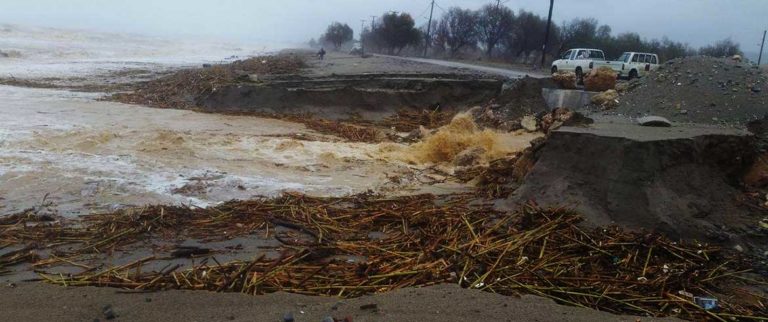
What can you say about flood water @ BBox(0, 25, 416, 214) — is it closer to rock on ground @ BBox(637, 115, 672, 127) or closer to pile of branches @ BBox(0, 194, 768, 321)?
pile of branches @ BBox(0, 194, 768, 321)

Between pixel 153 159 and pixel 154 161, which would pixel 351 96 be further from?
pixel 154 161

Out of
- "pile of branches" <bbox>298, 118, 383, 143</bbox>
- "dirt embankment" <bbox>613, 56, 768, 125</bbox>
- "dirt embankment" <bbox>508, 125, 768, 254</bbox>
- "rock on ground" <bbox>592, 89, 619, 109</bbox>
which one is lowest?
"pile of branches" <bbox>298, 118, 383, 143</bbox>

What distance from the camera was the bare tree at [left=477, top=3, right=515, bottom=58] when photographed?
2450 inches

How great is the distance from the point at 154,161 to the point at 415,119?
8394 mm

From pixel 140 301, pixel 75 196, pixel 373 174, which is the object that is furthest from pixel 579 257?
pixel 75 196

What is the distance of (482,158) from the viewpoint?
9727 millimetres

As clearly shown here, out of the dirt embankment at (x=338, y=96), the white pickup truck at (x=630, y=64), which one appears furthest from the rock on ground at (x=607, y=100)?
the white pickup truck at (x=630, y=64)

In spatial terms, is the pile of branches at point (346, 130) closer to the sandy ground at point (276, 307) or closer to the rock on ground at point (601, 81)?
the rock on ground at point (601, 81)

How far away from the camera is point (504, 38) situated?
63.0 meters

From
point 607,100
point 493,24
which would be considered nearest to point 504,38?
point 493,24

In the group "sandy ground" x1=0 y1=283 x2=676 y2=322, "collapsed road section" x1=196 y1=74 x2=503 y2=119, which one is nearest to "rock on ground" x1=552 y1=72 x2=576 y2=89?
"collapsed road section" x1=196 y1=74 x2=503 y2=119

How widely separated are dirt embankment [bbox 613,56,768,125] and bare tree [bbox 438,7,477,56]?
57.9 metres

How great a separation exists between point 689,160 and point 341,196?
13.0 ft

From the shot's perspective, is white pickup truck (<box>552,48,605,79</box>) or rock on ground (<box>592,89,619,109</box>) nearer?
rock on ground (<box>592,89,619,109</box>)
